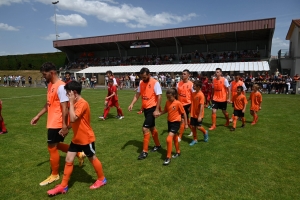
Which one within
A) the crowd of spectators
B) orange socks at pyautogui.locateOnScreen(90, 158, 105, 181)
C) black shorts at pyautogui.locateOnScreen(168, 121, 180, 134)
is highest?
the crowd of spectators

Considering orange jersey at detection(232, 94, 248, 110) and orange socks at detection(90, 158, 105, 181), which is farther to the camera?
orange jersey at detection(232, 94, 248, 110)

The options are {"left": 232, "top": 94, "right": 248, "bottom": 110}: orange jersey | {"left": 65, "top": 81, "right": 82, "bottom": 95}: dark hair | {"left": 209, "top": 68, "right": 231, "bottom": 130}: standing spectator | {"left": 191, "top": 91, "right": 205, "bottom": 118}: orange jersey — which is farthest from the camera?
{"left": 232, "top": 94, "right": 248, "bottom": 110}: orange jersey

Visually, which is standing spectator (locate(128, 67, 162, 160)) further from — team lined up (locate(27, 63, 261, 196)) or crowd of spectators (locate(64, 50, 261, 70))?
crowd of spectators (locate(64, 50, 261, 70))

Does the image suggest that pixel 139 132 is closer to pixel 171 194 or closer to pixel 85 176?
pixel 85 176

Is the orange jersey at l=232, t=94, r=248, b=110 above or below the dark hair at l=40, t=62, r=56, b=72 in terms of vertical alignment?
below

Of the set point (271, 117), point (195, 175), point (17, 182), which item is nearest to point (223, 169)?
point (195, 175)

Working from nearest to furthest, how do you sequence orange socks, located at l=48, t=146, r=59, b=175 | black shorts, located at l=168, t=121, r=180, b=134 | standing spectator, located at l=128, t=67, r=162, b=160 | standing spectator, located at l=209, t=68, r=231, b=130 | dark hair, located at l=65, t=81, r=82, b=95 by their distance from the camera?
dark hair, located at l=65, t=81, r=82, b=95 → orange socks, located at l=48, t=146, r=59, b=175 → black shorts, located at l=168, t=121, r=180, b=134 → standing spectator, located at l=128, t=67, r=162, b=160 → standing spectator, located at l=209, t=68, r=231, b=130

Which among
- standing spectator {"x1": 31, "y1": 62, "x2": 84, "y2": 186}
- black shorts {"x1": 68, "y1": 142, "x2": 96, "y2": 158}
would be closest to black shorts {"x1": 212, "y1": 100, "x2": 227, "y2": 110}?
black shorts {"x1": 68, "y1": 142, "x2": 96, "y2": 158}

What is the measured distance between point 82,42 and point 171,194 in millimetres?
41240

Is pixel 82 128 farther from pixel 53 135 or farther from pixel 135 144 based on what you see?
pixel 135 144

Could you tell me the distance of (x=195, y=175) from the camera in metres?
4.29

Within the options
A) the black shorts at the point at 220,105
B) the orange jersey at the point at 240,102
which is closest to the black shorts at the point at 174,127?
the black shorts at the point at 220,105

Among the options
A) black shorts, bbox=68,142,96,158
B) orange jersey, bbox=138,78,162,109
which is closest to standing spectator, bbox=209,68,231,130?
orange jersey, bbox=138,78,162,109

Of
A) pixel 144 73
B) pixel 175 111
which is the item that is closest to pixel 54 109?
pixel 144 73
